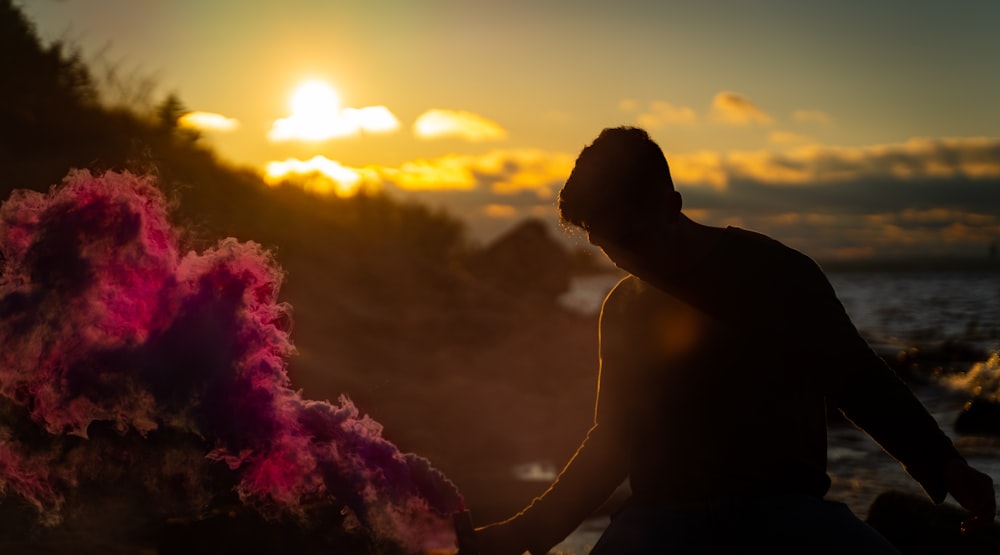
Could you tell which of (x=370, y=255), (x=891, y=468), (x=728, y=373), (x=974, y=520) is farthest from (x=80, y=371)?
(x=370, y=255)

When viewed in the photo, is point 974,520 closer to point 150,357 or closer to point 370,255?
point 150,357

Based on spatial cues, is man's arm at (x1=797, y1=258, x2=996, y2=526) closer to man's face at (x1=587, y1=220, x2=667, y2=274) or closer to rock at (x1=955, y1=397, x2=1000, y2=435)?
man's face at (x1=587, y1=220, x2=667, y2=274)

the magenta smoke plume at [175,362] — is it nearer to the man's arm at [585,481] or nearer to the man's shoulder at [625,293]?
the man's arm at [585,481]

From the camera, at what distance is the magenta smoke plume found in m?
3.30

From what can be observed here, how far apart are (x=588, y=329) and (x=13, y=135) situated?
1700cm

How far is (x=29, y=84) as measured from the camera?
56.6ft

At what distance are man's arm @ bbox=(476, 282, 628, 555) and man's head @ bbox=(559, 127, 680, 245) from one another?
0.40 meters

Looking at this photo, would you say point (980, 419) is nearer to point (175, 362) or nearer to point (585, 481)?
point (585, 481)

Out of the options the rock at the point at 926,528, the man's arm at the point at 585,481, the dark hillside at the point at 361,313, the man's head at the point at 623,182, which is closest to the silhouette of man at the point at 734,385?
the man's head at the point at 623,182

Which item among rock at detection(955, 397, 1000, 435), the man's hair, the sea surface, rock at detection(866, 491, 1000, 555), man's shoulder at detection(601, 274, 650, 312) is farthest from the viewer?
rock at detection(955, 397, 1000, 435)

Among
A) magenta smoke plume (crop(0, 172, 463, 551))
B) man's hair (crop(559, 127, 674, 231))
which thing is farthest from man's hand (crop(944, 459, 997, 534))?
magenta smoke plume (crop(0, 172, 463, 551))

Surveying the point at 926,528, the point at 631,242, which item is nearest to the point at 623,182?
the point at 631,242

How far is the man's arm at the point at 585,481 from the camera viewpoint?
3057 mm

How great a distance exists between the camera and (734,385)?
109 inches
